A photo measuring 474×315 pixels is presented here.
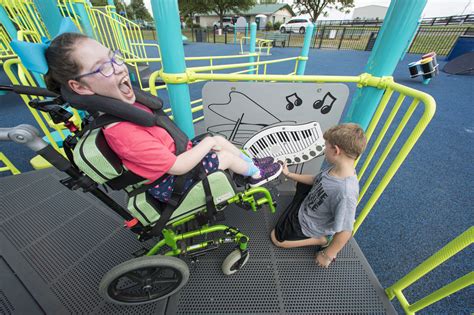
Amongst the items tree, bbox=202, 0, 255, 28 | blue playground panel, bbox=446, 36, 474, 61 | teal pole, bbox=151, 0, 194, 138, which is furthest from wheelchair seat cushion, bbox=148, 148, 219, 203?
tree, bbox=202, 0, 255, 28

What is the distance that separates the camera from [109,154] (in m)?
0.89

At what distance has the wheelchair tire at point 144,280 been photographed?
112cm

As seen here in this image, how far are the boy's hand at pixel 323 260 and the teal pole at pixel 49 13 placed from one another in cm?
332

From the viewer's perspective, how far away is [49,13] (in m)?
1.97

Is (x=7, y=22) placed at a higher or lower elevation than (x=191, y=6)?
lower

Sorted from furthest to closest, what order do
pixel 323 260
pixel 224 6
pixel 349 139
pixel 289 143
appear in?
pixel 224 6
pixel 289 143
pixel 323 260
pixel 349 139

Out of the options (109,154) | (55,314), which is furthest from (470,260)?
(55,314)

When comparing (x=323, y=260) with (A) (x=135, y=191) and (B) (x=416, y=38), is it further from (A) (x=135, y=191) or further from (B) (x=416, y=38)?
(B) (x=416, y=38)

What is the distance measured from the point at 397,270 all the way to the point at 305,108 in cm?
158

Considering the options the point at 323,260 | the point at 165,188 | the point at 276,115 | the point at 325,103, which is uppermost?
the point at 325,103

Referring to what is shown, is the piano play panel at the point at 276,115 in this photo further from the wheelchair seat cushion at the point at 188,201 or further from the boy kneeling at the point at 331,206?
the wheelchair seat cushion at the point at 188,201

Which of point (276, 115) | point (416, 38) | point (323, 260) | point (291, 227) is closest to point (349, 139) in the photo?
point (276, 115)

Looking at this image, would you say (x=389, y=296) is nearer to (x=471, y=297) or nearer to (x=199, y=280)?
(x=471, y=297)

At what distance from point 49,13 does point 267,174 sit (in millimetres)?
2692
